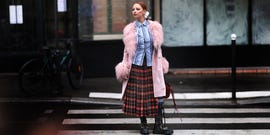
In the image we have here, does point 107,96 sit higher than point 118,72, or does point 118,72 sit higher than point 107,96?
point 118,72

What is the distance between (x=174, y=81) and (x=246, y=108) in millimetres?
3302

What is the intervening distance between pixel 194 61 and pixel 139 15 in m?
7.39

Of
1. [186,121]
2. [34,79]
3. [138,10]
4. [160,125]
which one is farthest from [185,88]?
[138,10]

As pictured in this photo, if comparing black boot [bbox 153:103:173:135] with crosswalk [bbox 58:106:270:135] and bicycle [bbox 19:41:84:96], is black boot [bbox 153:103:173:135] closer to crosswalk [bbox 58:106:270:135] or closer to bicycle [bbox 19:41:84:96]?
crosswalk [bbox 58:106:270:135]

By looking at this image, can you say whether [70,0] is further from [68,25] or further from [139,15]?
[139,15]

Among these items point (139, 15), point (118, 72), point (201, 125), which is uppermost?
point (139, 15)

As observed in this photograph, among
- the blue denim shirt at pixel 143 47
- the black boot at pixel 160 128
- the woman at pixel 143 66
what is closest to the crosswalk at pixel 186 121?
the black boot at pixel 160 128

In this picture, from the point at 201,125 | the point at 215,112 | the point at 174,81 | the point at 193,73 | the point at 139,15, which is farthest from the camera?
the point at 193,73

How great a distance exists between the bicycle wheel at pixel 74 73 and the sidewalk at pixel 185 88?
14 cm

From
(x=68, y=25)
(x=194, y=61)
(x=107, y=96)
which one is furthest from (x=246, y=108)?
(x=68, y=25)

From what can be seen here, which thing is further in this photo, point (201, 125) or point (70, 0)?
point (70, 0)

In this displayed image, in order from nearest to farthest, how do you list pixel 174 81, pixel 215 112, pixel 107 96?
pixel 215 112, pixel 107 96, pixel 174 81

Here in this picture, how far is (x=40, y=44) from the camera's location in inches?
621

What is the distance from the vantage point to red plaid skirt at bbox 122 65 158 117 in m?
8.70
